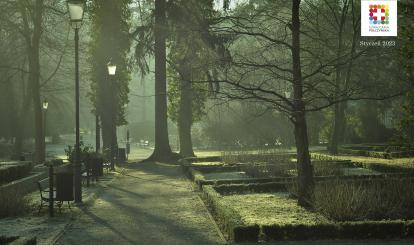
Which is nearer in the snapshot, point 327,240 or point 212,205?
point 327,240

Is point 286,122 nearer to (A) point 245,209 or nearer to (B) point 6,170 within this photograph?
(B) point 6,170

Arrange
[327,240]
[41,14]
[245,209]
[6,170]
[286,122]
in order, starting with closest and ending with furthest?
[327,240], [245,209], [6,170], [41,14], [286,122]

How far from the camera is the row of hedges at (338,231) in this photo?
8312mm

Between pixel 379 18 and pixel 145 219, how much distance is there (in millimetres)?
15957

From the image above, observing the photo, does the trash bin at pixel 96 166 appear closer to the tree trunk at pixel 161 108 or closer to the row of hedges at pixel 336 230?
the tree trunk at pixel 161 108

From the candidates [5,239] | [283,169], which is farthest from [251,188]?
[5,239]

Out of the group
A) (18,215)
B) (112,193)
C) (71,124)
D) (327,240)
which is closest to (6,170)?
(112,193)

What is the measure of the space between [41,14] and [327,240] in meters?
22.5

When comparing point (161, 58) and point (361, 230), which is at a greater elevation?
point (161, 58)

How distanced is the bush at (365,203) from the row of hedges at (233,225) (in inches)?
69.3

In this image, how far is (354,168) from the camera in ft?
67.5

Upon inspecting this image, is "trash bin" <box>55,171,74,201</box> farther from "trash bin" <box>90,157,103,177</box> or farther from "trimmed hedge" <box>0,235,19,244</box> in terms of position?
"trash bin" <box>90,157,103,177</box>

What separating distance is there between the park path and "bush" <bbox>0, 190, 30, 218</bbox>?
127 centimetres

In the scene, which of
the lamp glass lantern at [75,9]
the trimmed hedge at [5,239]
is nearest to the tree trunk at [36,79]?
the lamp glass lantern at [75,9]
